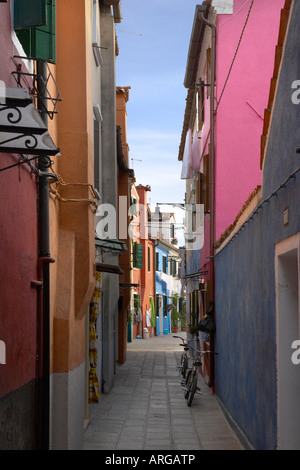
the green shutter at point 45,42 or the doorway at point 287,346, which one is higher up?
the green shutter at point 45,42

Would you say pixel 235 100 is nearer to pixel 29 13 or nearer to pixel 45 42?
pixel 45 42

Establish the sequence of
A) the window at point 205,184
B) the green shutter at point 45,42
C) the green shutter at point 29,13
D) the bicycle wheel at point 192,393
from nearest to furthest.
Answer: the green shutter at point 29,13
the green shutter at point 45,42
the bicycle wheel at point 192,393
the window at point 205,184

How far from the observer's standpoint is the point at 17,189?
6.27 metres

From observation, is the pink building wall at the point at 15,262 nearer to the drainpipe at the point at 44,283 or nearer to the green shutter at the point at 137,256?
the drainpipe at the point at 44,283

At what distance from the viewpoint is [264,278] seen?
7.48 metres

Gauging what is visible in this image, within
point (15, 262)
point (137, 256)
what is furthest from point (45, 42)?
point (137, 256)

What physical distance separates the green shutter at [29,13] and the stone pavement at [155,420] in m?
5.73

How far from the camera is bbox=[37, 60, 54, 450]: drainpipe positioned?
7.25 meters

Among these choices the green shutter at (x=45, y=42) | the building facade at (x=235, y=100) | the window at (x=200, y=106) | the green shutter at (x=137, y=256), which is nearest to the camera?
the green shutter at (x=45, y=42)

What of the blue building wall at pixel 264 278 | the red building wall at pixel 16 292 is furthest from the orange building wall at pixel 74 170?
the blue building wall at pixel 264 278

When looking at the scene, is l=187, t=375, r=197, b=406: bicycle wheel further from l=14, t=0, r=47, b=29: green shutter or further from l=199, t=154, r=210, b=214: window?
l=14, t=0, r=47, b=29: green shutter

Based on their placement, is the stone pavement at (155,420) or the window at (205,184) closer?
the stone pavement at (155,420)

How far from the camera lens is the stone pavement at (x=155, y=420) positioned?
962cm

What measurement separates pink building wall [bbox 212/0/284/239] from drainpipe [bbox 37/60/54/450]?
8.50m
